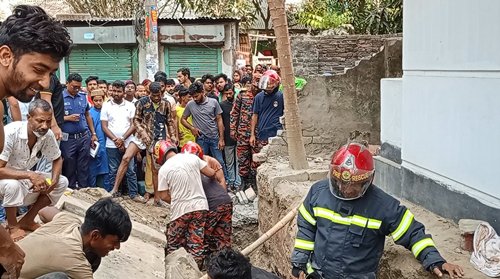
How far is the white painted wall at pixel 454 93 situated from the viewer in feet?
14.4

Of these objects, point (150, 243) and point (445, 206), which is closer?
point (445, 206)

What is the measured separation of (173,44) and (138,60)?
113 centimetres

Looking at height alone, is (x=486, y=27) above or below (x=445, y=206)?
above

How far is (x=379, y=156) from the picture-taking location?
686 cm

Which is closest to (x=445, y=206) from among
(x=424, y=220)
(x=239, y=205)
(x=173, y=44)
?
(x=424, y=220)

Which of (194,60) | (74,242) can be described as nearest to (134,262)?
(74,242)

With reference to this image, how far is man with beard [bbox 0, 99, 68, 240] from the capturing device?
5285 mm

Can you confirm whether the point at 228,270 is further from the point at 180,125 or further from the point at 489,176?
the point at 180,125

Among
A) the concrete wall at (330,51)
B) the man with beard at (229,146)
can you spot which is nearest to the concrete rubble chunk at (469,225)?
the man with beard at (229,146)

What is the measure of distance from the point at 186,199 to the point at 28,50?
470 cm

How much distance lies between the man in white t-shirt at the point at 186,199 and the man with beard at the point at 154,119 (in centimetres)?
202

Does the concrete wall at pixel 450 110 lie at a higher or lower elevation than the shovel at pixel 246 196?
higher

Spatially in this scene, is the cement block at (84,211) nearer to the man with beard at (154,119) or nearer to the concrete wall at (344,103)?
the man with beard at (154,119)

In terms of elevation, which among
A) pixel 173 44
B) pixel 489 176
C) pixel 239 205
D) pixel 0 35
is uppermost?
pixel 173 44
